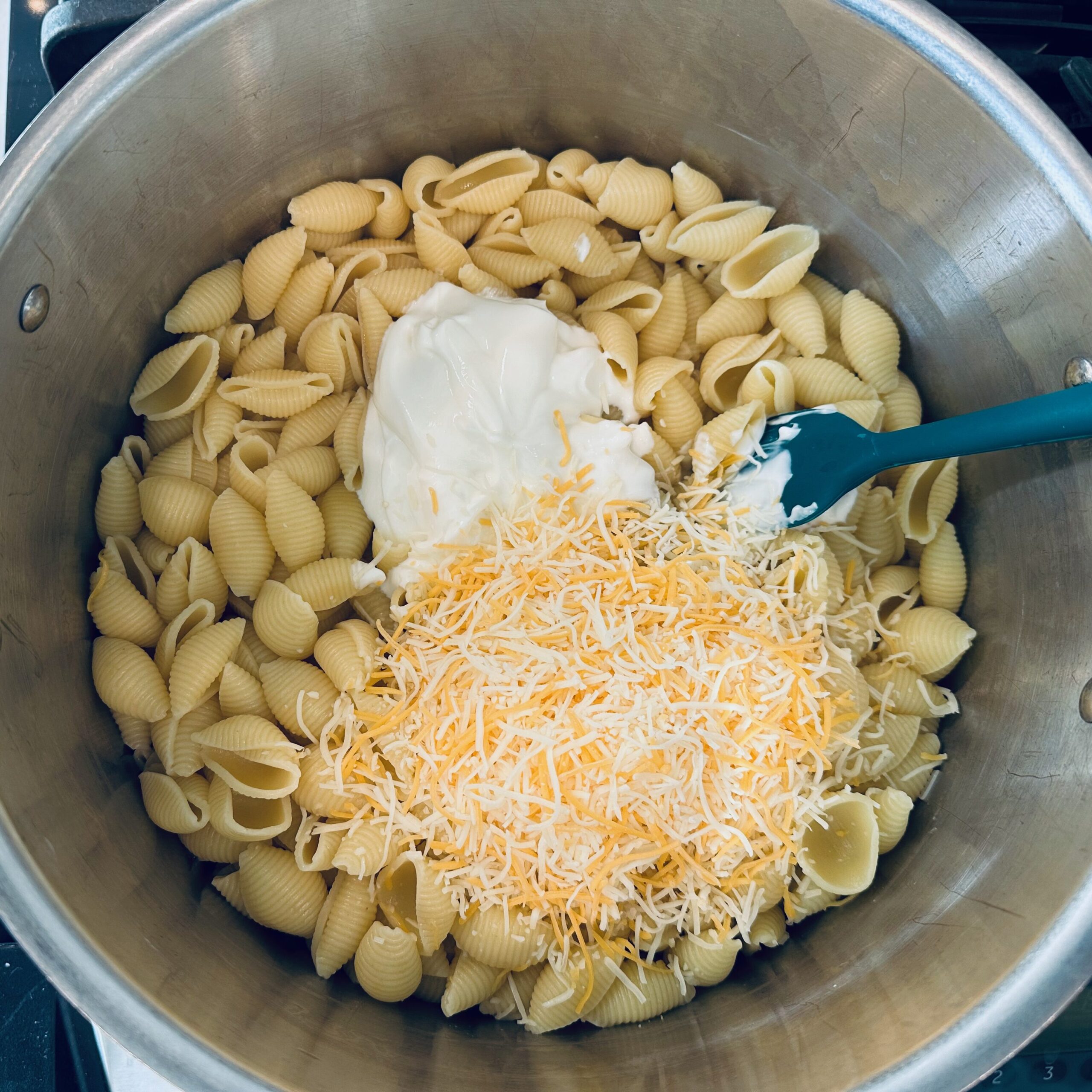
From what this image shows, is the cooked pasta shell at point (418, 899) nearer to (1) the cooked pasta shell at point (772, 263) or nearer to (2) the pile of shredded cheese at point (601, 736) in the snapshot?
(2) the pile of shredded cheese at point (601, 736)

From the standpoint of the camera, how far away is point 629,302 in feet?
5.00

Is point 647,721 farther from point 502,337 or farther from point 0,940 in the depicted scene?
point 0,940

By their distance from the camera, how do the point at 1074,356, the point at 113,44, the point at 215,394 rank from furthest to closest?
the point at 215,394
the point at 1074,356
the point at 113,44

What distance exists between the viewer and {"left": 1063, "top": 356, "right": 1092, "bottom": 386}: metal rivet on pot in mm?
1241

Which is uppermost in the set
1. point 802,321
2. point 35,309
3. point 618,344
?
point 35,309

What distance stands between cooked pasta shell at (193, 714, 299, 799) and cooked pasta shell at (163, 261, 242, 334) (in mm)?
581

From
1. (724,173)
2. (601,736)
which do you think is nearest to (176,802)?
(601,736)

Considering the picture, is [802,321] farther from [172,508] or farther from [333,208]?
[172,508]

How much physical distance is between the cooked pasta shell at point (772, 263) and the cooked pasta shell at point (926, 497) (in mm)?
348

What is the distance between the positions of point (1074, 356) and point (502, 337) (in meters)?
0.79

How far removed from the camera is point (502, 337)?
54.6 inches

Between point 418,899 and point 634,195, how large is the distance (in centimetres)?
109

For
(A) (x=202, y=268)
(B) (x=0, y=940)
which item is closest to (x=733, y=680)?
(A) (x=202, y=268)

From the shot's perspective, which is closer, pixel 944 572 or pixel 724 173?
pixel 944 572
